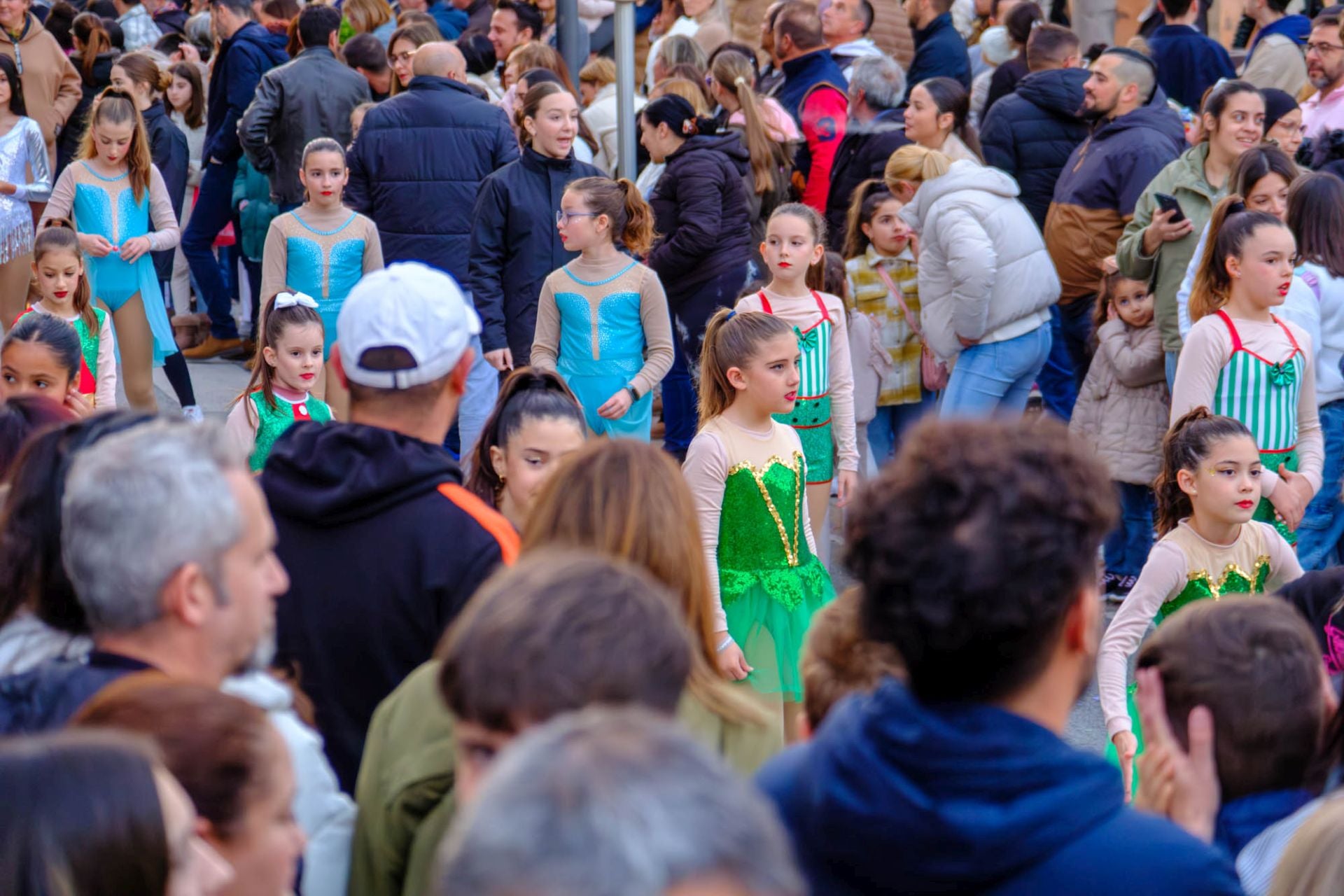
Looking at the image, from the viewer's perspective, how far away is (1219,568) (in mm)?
4320

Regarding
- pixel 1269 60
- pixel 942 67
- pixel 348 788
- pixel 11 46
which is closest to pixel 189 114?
pixel 11 46

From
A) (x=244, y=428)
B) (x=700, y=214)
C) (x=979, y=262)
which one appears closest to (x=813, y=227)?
(x=979, y=262)

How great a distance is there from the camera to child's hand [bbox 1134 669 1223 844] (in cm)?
211

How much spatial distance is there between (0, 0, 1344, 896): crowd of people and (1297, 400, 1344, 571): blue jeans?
0.02m

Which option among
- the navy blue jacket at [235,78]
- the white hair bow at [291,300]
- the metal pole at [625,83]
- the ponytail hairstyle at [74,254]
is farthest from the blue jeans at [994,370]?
the navy blue jacket at [235,78]

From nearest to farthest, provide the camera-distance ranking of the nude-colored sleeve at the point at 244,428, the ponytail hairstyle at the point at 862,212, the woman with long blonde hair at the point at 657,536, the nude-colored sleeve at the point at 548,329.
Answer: the woman with long blonde hair at the point at 657,536 < the nude-colored sleeve at the point at 244,428 < the nude-colored sleeve at the point at 548,329 < the ponytail hairstyle at the point at 862,212

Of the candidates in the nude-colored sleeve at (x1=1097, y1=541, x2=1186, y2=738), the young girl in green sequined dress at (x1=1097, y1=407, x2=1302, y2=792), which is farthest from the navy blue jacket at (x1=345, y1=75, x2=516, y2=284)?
the nude-colored sleeve at (x1=1097, y1=541, x2=1186, y2=738)

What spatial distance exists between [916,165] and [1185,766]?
16.8ft

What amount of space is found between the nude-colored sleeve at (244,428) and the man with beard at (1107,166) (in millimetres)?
4115

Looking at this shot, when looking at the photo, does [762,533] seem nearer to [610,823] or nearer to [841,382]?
[841,382]

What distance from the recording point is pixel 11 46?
9367 millimetres

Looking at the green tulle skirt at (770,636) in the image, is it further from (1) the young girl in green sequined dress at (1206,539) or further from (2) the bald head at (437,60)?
(2) the bald head at (437,60)

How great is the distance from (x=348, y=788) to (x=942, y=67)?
8366 millimetres

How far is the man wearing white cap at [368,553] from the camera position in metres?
2.50
